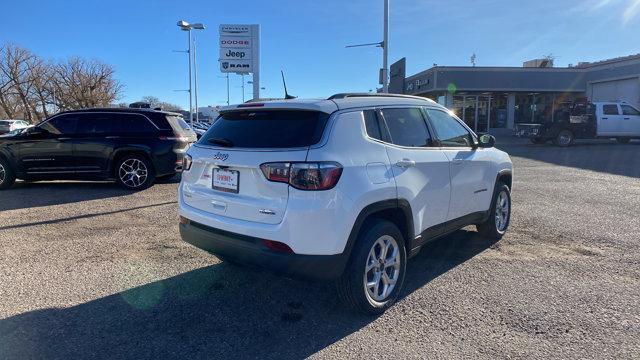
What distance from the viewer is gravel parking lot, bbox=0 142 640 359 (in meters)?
3.23

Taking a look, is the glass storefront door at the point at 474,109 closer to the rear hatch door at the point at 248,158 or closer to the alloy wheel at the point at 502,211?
the alloy wheel at the point at 502,211

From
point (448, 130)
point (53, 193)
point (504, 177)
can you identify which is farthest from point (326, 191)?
point (53, 193)

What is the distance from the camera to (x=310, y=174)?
3236 mm

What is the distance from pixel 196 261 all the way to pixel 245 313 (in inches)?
56.7

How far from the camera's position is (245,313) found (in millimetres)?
3770

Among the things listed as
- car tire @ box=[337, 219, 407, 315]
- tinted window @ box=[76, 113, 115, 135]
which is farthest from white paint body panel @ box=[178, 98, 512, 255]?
tinted window @ box=[76, 113, 115, 135]

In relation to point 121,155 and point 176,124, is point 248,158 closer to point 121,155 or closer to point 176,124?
point 121,155

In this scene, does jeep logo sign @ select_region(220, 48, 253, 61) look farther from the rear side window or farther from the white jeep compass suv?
the white jeep compass suv

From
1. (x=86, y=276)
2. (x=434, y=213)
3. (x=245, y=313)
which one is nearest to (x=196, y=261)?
(x=86, y=276)

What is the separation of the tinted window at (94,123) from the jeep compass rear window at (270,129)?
6682 mm

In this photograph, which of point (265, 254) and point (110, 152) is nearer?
point (265, 254)

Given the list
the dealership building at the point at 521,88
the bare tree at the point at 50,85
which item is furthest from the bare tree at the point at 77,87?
the dealership building at the point at 521,88

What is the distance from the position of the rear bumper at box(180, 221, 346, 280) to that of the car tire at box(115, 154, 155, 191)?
6689mm

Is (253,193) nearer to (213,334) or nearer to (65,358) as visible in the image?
(213,334)
